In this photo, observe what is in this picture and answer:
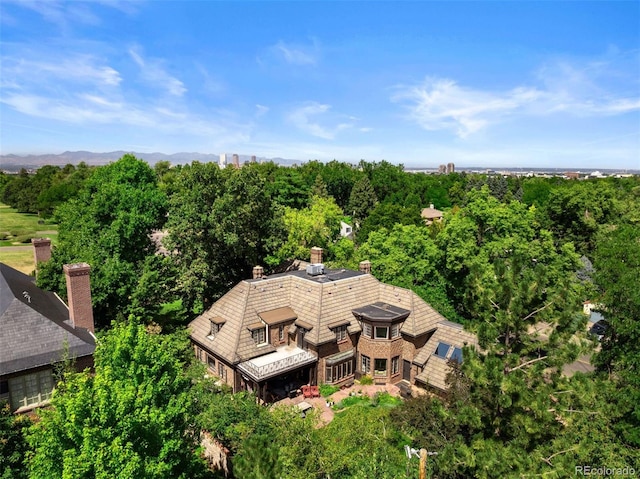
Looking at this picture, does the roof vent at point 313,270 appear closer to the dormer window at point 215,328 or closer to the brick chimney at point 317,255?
the brick chimney at point 317,255

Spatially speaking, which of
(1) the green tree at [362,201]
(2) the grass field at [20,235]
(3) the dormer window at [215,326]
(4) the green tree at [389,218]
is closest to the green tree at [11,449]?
(3) the dormer window at [215,326]

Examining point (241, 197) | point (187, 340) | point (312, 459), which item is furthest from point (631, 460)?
point (241, 197)

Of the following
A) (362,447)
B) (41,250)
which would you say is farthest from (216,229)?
(362,447)

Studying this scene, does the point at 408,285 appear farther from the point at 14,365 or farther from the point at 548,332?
the point at 14,365

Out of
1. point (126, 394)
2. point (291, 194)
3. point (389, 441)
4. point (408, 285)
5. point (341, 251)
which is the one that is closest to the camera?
point (126, 394)

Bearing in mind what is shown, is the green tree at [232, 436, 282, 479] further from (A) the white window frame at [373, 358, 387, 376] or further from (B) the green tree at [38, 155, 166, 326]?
(B) the green tree at [38, 155, 166, 326]

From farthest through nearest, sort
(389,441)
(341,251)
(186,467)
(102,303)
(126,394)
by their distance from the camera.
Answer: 1. (341,251)
2. (102,303)
3. (389,441)
4. (186,467)
5. (126,394)
